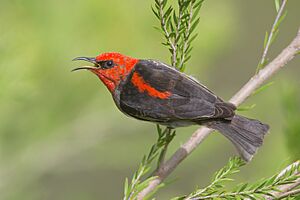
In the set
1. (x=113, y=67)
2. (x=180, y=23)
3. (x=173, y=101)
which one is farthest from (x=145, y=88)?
(x=180, y=23)

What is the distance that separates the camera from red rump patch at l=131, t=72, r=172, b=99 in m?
3.20

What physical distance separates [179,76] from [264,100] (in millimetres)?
1158

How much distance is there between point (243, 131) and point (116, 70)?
90cm

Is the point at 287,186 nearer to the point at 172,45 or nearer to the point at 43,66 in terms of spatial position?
the point at 172,45

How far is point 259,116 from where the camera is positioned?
4.20m

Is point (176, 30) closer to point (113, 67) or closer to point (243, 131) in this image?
point (243, 131)

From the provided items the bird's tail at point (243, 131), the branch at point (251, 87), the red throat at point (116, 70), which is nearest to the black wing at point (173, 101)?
the bird's tail at point (243, 131)

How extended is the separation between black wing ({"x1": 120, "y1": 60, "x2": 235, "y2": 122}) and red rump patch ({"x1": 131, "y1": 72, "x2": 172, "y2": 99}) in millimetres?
13

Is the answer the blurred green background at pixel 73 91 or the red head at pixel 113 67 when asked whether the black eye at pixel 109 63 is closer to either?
the red head at pixel 113 67

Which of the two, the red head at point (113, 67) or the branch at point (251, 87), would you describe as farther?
the red head at point (113, 67)

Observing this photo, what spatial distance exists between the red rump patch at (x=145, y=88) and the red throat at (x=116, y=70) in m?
0.14

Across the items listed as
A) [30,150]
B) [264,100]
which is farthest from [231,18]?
[30,150]

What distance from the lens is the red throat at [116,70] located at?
11.6 ft

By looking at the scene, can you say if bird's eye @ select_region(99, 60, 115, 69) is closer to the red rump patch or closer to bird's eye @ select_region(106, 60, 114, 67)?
bird's eye @ select_region(106, 60, 114, 67)
